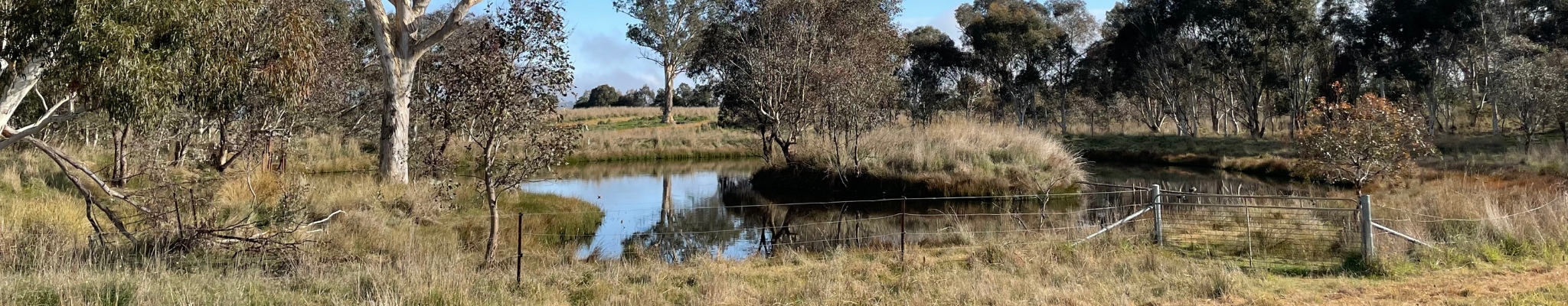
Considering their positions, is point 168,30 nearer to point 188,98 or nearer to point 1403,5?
point 188,98

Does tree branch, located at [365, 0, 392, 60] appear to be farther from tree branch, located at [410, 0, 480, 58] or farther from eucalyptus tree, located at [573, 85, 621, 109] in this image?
eucalyptus tree, located at [573, 85, 621, 109]

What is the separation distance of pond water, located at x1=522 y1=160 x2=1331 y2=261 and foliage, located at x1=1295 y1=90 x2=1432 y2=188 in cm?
193

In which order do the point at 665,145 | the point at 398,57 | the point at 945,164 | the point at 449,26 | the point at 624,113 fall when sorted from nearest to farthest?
the point at 449,26, the point at 398,57, the point at 945,164, the point at 665,145, the point at 624,113

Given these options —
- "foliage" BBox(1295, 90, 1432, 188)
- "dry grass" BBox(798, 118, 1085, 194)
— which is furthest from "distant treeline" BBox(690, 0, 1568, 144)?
"foliage" BBox(1295, 90, 1432, 188)

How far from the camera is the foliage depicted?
11359mm

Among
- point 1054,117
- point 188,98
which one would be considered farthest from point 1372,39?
point 188,98

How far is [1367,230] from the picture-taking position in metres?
6.80

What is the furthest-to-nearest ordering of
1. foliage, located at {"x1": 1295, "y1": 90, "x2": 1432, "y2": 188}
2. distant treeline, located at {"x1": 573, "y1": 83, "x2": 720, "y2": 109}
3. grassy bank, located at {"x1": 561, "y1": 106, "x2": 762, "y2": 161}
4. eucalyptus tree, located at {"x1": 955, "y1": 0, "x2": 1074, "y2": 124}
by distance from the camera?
distant treeline, located at {"x1": 573, "y1": 83, "x2": 720, "y2": 109}
eucalyptus tree, located at {"x1": 955, "y1": 0, "x2": 1074, "y2": 124}
grassy bank, located at {"x1": 561, "y1": 106, "x2": 762, "y2": 161}
foliage, located at {"x1": 1295, "y1": 90, "x2": 1432, "y2": 188}

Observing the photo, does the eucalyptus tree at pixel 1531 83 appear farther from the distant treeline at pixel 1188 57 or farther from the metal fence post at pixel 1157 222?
the metal fence post at pixel 1157 222

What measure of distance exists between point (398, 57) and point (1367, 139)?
14.4 meters

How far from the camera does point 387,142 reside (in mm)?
13312

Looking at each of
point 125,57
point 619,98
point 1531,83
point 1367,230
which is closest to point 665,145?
point 1531,83

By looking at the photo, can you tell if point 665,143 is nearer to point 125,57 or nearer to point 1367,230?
point 125,57

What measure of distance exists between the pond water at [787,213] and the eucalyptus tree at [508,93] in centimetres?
51
